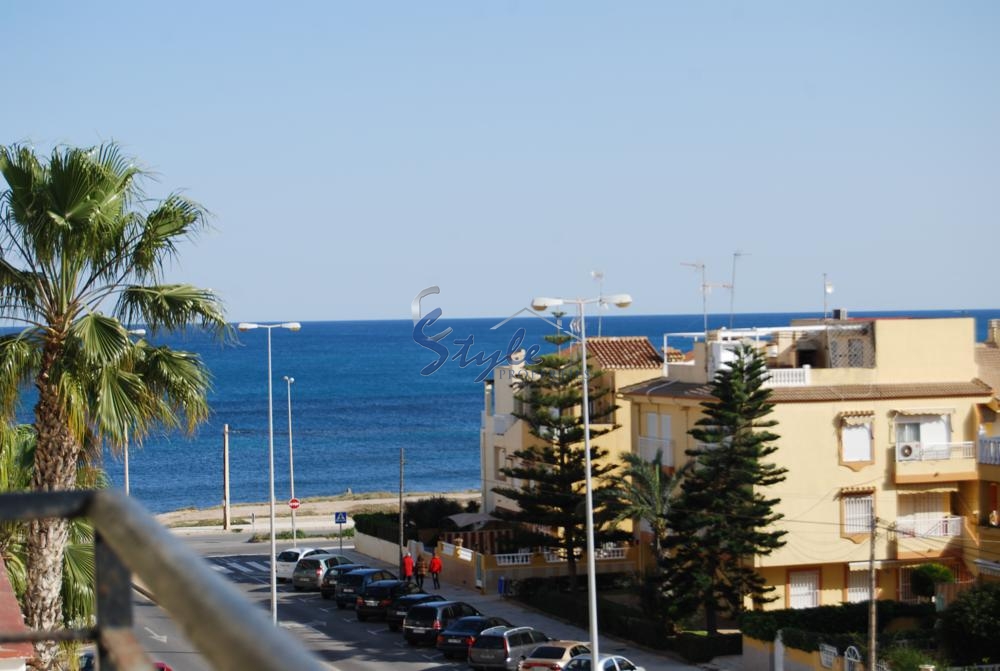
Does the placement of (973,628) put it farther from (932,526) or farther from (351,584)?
(351,584)

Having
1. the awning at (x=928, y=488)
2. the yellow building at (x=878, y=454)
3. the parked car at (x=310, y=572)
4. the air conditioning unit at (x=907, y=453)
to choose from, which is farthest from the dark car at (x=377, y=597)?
the air conditioning unit at (x=907, y=453)

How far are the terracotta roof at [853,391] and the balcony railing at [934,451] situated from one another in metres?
1.55

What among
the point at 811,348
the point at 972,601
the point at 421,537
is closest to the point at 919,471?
the point at 811,348

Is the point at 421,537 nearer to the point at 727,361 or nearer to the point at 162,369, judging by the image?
the point at 727,361

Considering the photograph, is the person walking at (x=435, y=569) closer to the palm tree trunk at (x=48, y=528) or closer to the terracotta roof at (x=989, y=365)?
the terracotta roof at (x=989, y=365)

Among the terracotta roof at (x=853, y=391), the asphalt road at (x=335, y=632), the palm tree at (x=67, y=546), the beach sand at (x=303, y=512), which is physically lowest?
the beach sand at (x=303, y=512)

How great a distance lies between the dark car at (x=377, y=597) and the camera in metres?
40.2

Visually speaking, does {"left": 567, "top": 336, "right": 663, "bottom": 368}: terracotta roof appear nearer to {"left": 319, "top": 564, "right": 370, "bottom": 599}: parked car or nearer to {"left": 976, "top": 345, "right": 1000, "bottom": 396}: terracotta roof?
{"left": 976, "top": 345, "right": 1000, "bottom": 396}: terracotta roof

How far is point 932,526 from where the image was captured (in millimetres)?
39312

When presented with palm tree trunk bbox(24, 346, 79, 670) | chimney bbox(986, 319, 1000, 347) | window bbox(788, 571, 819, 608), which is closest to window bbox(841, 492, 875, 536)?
window bbox(788, 571, 819, 608)

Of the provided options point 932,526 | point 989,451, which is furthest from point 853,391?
point 932,526

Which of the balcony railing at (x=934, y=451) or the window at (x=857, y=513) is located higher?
the balcony railing at (x=934, y=451)

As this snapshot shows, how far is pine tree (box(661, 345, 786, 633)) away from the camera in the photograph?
116 feet

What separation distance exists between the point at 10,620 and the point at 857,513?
1243 inches
